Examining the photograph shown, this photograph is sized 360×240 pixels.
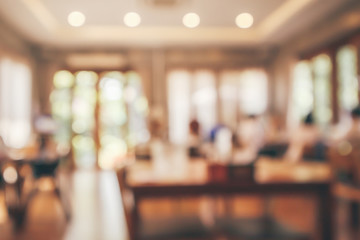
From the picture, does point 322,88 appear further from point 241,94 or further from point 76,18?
A: point 76,18

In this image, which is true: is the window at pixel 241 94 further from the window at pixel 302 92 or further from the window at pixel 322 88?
the window at pixel 322 88

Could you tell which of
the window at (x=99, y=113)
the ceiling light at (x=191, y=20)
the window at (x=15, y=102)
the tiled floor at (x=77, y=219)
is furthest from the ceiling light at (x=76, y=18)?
the tiled floor at (x=77, y=219)

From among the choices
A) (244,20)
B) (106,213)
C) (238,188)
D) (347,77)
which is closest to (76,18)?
(244,20)

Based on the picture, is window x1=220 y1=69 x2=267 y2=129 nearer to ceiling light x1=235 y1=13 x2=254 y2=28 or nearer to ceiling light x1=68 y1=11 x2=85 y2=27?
ceiling light x1=235 y1=13 x2=254 y2=28

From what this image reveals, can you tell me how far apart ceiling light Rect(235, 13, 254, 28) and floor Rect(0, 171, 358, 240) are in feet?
12.8

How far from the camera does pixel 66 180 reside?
25.6 feet

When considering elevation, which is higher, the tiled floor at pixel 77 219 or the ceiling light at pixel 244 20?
the ceiling light at pixel 244 20

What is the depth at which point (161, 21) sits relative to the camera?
810 cm

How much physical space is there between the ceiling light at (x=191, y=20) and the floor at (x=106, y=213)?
3721mm

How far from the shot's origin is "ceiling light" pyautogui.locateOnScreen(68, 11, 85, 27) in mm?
7376

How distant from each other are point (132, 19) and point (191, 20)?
4.01ft

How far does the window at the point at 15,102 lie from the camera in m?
7.45

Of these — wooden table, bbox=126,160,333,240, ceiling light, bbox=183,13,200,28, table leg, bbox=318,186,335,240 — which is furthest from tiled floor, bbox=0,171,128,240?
ceiling light, bbox=183,13,200,28

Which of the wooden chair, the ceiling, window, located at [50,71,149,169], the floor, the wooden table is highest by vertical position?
the ceiling
